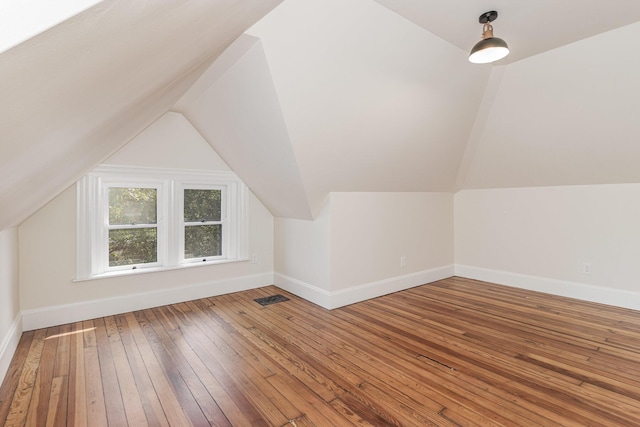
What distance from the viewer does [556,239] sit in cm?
409

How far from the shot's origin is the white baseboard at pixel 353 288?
3645 millimetres

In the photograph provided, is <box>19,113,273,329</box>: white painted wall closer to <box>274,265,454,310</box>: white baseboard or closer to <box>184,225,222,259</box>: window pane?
<box>184,225,222,259</box>: window pane

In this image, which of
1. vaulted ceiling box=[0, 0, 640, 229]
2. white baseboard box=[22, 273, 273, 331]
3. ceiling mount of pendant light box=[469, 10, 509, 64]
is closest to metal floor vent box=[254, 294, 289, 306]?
white baseboard box=[22, 273, 273, 331]

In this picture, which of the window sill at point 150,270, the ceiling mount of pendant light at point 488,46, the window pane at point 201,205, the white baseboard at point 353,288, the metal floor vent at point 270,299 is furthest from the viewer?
the window pane at point 201,205

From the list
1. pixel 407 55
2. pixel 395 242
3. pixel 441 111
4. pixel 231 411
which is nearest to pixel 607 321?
pixel 395 242

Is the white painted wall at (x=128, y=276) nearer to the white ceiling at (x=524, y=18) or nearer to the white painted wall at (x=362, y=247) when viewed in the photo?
the white painted wall at (x=362, y=247)

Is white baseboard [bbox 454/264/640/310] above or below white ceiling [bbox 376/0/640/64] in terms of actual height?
below

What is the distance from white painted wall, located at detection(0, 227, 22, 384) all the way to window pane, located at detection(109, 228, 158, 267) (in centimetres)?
79

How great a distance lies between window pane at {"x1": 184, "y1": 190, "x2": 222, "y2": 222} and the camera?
3949 mm

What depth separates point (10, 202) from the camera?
1.76 meters

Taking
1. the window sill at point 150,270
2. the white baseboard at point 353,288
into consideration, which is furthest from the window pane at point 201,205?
the white baseboard at point 353,288

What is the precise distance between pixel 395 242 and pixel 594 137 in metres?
2.37

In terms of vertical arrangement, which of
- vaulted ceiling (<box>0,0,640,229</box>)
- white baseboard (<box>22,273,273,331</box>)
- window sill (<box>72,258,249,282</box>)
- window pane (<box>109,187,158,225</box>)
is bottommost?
white baseboard (<box>22,273,273,331</box>)

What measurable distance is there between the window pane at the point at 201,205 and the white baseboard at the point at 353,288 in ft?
4.05
